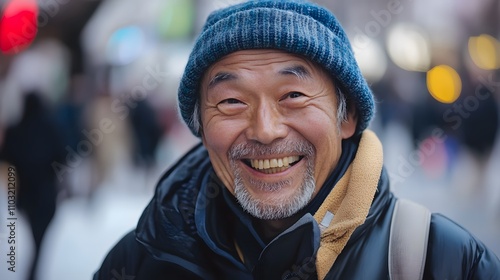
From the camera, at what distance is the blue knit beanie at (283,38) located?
1.80 meters

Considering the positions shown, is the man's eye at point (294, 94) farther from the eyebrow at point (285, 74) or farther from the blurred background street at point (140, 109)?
the blurred background street at point (140, 109)

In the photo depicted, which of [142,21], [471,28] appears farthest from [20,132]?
[471,28]

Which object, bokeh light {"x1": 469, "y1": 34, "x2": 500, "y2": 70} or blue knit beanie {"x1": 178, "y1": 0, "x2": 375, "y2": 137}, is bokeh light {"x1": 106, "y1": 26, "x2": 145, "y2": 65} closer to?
bokeh light {"x1": 469, "y1": 34, "x2": 500, "y2": 70}

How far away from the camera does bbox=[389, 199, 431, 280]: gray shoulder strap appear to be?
169cm

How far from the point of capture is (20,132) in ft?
14.1

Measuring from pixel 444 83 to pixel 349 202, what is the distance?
8.02 metres

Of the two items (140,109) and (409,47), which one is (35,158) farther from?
(409,47)

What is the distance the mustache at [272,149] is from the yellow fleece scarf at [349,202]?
16 centimetres

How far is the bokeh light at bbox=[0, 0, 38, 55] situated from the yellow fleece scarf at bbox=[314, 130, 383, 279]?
11.3ft

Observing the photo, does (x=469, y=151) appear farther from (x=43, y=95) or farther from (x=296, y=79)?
(x=296, y=79)

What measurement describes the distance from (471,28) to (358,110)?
779cm

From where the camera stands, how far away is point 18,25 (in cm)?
489

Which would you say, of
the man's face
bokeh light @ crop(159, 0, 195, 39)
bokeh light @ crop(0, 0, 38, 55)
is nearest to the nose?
the man's face

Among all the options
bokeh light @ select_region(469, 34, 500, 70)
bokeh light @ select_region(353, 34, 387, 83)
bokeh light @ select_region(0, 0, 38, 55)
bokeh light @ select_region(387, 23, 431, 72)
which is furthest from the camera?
bokeh light @ select_region(353, 34, 387, 83)
